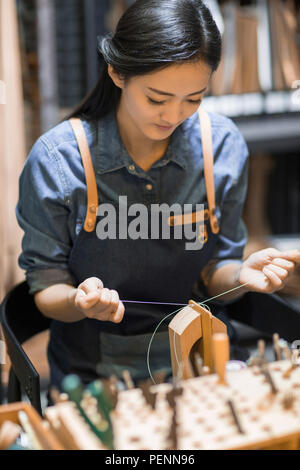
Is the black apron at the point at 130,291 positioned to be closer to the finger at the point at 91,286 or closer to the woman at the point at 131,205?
the woman at the point at 131,205

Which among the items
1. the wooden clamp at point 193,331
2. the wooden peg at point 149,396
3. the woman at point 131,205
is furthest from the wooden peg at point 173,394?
the woman at point 131,205

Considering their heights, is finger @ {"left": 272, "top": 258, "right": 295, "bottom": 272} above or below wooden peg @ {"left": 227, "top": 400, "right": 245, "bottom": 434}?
above

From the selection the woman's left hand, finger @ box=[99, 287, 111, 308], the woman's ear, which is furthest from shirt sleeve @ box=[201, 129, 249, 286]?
finger @ box=[99, 287, 111, 308]

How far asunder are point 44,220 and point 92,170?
12 cm

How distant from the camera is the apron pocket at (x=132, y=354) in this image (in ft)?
3.18

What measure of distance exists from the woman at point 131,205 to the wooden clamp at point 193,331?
120mm

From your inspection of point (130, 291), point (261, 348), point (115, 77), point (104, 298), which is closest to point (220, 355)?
point (261, 348)

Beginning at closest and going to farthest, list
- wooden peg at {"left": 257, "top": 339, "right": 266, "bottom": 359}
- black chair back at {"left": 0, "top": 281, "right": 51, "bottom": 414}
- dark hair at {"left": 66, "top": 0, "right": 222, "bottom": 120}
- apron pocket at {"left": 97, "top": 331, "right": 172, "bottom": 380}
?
wooden peg at {"left": 257, "top": 339, "right": 266, "bottom": 359} < dark hair at {"left": 66, "top": 0, "right": 222, "bottom": 120} < black chair back at {"left": 0, "top": 281, "right": 51, "bottom": 414} < apron pocket at {"left": 97, "top": 331, "right": 172, "bottom": 380}

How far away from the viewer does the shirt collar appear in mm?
911

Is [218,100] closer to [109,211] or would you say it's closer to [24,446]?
[109,211]

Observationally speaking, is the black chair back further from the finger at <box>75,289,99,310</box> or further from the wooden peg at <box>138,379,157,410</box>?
the wooden peg at <box>138,379,157,410</box>

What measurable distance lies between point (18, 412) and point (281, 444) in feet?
0.90

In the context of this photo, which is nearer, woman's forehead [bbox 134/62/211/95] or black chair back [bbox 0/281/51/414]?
woman's forehead [bbox 134/62/211/95]

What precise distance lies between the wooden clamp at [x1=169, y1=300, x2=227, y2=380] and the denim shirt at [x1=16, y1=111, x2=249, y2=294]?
264 mm
